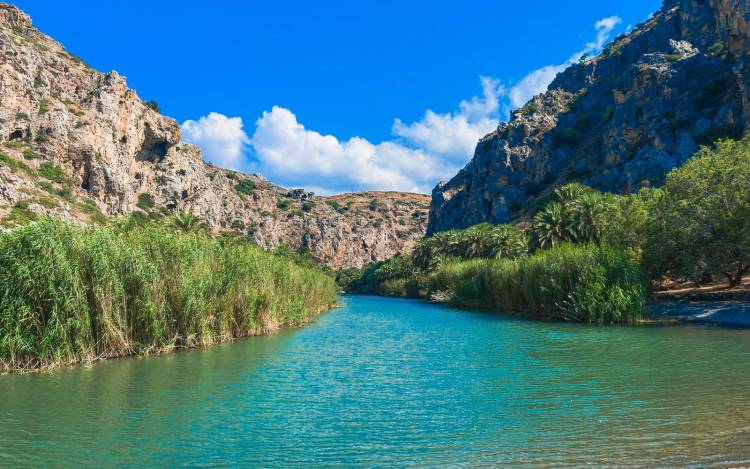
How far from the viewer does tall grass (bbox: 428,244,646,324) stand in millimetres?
39094

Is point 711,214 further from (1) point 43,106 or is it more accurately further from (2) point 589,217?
(1) point 43,106

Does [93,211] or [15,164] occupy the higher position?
[15,164]

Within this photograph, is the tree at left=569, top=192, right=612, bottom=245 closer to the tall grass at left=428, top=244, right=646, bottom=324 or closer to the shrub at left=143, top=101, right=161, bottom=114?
the tall grass at left=428, top=244, right=646, bottom=324

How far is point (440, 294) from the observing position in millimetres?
86062

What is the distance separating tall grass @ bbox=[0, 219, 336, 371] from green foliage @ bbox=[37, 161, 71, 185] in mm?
79868

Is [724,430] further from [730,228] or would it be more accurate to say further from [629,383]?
[730,228]

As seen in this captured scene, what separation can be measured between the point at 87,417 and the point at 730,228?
44.9m

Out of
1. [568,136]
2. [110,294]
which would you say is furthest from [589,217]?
[568,136]

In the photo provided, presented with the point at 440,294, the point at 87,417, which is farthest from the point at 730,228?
the point at 440,294

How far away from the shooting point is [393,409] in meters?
14.6

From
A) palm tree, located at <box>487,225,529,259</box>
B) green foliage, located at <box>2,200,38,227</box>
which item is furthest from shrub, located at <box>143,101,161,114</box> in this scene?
palm tree, located at <box>487,225,529,259</box>

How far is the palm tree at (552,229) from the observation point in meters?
58.6

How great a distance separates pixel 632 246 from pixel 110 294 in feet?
156

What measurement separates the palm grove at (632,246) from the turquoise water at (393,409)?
14.0 meters
